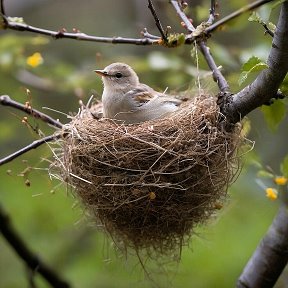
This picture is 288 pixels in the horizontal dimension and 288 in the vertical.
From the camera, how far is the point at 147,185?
3.68m

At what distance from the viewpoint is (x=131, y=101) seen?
4.62 meters

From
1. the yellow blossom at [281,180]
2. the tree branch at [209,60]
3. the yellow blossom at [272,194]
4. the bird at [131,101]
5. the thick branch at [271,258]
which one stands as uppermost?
the tree branch at [209,60]

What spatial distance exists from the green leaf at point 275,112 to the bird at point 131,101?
93 centimetres

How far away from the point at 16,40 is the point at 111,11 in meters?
5.21

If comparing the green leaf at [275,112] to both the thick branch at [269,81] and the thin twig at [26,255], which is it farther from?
the thin twig at [26,255]

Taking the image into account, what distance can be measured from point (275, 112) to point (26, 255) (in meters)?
1.83

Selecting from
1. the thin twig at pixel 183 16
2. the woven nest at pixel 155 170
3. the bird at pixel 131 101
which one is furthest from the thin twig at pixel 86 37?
the bird at pixel 131 101

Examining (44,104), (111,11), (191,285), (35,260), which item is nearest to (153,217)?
(35,260)

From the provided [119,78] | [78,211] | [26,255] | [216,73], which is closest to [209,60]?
[216,73]

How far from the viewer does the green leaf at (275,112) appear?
11.4ft

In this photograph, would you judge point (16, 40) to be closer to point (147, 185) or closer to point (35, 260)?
point (35, 260)

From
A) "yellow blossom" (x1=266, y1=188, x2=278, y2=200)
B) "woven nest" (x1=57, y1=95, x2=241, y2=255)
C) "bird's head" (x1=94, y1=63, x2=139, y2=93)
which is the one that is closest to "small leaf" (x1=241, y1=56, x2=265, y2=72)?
"woven nest" (x1=57, y1=95, x2=241, y2=255)

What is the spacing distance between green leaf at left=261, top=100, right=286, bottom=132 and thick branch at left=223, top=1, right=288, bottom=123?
146 mm

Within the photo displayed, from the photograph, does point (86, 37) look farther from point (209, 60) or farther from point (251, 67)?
point (251, 67)
